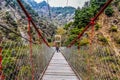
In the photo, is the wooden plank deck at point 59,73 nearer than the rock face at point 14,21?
No

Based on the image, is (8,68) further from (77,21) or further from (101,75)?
(77,21)

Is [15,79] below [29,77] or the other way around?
the other way around

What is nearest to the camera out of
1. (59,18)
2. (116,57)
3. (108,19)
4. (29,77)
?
(116,57)

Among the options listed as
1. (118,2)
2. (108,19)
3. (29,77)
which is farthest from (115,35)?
(29,77)

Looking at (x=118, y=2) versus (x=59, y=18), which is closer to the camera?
(x=118, y=2)

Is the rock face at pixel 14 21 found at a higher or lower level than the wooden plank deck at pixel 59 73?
higher

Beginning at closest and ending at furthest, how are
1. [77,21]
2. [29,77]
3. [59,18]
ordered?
[29,77]
[77,21]
[59,18]

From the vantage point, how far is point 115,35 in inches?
1505

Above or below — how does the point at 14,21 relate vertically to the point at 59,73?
above

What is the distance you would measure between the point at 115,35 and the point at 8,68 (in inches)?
1458

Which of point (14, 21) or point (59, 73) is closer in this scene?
point (59, 73)

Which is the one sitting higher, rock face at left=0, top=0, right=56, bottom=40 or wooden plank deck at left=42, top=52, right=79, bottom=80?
rock face at left=0, top=0, right=56, bottom=40

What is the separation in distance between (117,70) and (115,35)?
36805mm

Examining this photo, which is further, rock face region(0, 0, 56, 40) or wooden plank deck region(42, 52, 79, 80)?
wooden plank deck region(42, 52, 79, 80)
